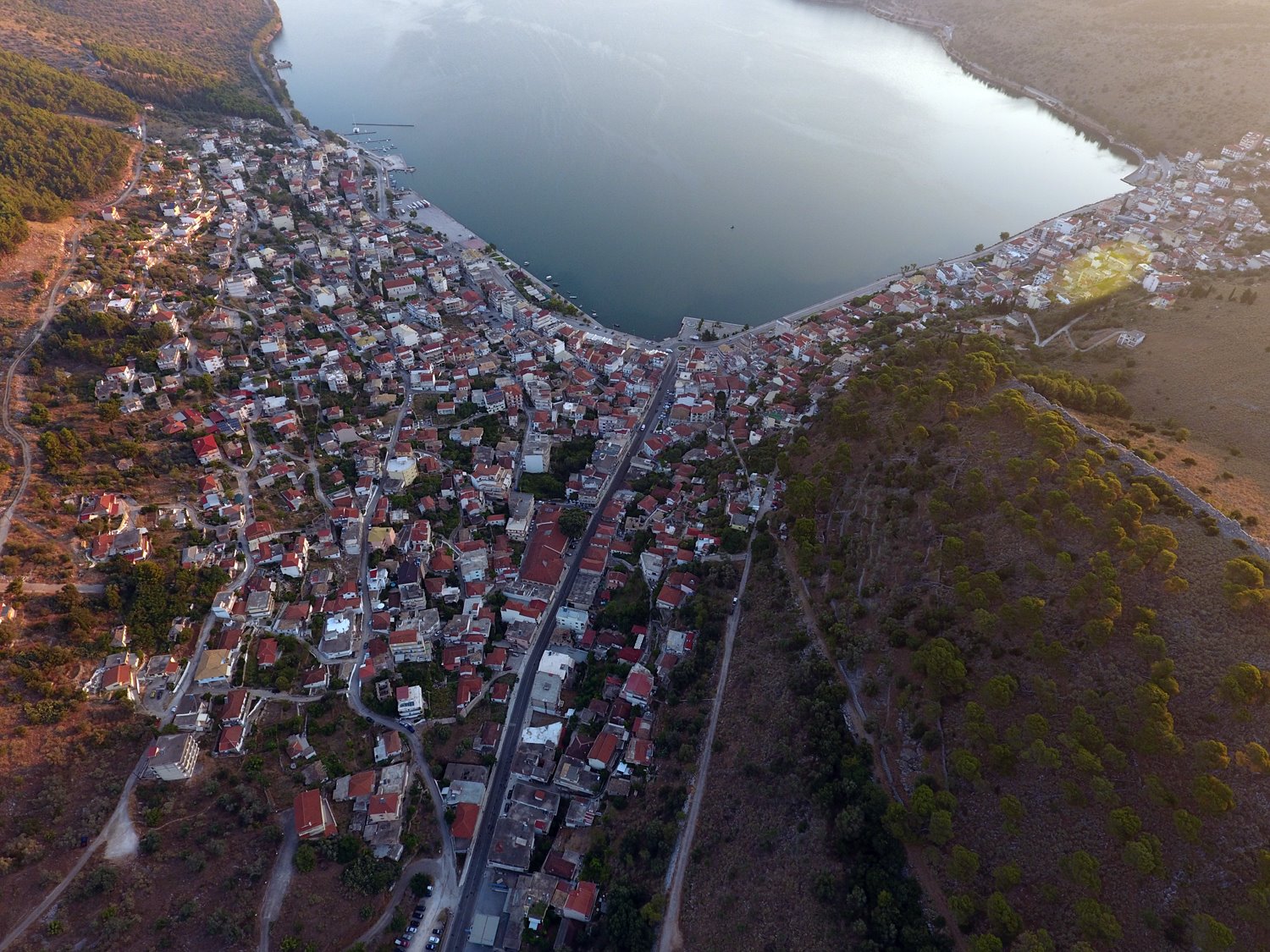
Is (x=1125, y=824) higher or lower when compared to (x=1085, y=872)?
higher

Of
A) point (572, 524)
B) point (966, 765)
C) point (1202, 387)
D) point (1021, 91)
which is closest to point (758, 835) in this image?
point (966, 765)

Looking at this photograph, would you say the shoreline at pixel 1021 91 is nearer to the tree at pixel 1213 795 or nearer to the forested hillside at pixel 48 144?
the tree at pixel 1213 795

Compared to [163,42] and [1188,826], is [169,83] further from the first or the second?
[1188,826]

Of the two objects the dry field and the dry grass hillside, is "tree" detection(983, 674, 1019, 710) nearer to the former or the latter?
the dry field

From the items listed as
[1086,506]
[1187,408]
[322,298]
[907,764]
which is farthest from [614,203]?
[907,764]

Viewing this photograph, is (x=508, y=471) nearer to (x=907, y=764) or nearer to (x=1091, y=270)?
(x=907, y=764)
